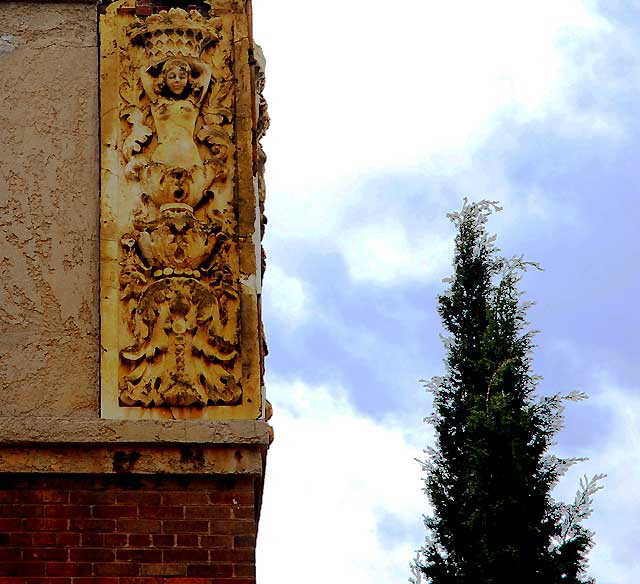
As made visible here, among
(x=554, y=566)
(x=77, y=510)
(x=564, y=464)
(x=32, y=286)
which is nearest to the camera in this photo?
(x=77, y=510)

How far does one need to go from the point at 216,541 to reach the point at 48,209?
198cm

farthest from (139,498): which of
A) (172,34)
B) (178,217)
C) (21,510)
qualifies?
(172,34)

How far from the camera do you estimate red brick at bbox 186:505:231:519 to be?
290 inches

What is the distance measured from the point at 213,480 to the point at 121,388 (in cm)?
64

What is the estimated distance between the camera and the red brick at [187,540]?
23.9 feet

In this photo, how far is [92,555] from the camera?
7199mm

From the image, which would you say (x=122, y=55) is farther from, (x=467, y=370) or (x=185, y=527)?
(x=467, y=370)

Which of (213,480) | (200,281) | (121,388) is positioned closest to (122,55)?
(200,281)

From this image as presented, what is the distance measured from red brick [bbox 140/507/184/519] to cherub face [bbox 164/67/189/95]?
2.24 meters

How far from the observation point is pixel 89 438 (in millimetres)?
7406

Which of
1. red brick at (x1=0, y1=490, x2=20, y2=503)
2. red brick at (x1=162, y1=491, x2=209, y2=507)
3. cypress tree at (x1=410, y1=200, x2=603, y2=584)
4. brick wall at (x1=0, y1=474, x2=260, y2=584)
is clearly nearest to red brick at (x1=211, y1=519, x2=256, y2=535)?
brick wall at (x1=0, y1=474, x2=260, y2=584)

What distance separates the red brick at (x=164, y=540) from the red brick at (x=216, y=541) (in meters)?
0.14

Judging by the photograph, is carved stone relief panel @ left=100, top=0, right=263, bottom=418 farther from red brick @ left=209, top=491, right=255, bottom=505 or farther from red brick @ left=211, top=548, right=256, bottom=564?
red brick @ left=211, top=548, right=256, bottom=564

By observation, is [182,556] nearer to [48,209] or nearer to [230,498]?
[230,498]
